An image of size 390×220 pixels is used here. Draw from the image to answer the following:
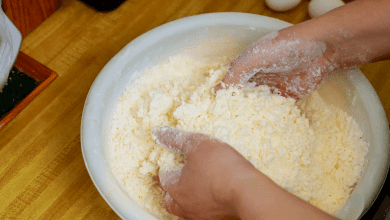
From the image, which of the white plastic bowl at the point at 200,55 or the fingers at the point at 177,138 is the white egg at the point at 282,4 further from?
the fingers at the point at 177,138

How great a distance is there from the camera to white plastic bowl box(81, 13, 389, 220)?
21.3 inches

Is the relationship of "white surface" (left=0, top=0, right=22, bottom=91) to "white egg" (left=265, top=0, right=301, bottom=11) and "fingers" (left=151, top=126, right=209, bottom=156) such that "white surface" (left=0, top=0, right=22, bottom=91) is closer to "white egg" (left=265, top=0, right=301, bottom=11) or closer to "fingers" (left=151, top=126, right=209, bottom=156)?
"fingers" (left=151, top=126, right=209, bottom=156)

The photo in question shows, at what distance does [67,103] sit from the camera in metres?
0.80

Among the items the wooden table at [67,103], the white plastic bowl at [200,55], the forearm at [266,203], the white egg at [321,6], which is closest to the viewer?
the forearm at [266,203]

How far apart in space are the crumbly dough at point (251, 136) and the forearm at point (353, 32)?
126mm

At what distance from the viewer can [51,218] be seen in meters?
0.69

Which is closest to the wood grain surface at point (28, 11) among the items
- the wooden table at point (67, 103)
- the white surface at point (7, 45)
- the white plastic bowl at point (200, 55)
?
the wooden table at point (67, 103)

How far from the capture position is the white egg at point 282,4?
887 mm

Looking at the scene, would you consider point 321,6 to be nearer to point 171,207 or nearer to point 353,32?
point 353,32

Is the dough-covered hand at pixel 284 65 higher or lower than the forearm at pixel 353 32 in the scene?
lower

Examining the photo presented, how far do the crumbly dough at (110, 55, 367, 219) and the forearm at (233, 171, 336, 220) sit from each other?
0.15 metres

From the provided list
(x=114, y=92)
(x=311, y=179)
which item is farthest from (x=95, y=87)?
(x=311, y=179)

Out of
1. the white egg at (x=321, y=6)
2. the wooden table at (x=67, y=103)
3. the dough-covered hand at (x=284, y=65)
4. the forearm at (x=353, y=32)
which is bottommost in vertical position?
the wooden table at (x=67, y=103)

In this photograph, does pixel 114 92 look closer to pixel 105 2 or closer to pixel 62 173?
pixel 62 173
